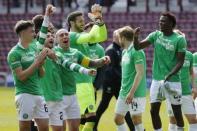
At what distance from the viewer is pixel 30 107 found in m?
12.3

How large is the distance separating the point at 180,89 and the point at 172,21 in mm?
1233

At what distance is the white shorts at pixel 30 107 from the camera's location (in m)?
12.3

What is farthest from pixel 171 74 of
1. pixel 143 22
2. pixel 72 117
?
pixel 143 22

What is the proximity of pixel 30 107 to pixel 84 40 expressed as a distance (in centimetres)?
226

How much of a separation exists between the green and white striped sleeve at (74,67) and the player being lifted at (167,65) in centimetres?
215

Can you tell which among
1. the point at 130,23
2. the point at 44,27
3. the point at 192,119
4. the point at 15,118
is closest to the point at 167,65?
the point at 192,119

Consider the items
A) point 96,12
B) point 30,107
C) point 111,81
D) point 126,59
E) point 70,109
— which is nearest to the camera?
point 30,107

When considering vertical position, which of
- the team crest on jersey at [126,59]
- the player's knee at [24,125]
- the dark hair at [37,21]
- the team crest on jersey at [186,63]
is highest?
the dark hair at [37,21]

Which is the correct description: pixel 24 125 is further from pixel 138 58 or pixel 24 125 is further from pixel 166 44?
pixel 166 44

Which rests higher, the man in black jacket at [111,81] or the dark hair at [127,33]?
the dark hair at [127,33]

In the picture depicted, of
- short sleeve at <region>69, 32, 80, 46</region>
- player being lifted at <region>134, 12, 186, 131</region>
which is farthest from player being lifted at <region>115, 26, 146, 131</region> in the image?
short sleeve at <region>69, 32, 80, 46</region>

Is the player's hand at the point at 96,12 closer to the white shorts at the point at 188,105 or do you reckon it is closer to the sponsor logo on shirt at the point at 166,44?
the sponsor logo on shirt at the point at 166,44

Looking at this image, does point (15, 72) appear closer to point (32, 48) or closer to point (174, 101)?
point (32, 48)

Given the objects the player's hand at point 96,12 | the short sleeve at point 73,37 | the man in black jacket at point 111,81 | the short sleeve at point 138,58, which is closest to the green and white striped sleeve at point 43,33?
the player's hand at point 96,12
